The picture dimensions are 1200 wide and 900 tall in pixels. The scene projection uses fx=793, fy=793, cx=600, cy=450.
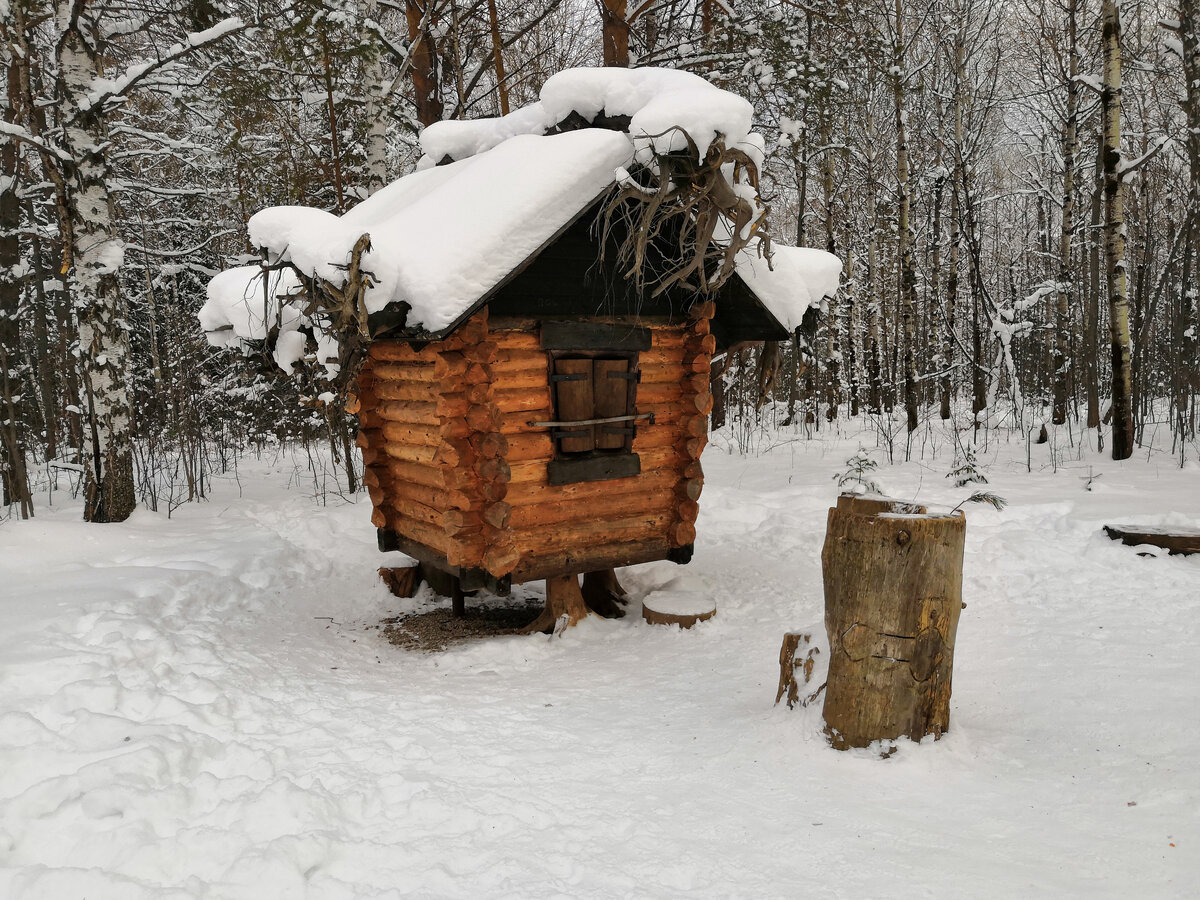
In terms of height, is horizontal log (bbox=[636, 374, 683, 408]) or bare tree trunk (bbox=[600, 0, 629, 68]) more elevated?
bare tree trunk (bbox=[600, 0, 629, 68])

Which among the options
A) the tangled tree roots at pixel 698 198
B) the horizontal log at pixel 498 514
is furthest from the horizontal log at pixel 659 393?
the horizontal log at pixel 498 514

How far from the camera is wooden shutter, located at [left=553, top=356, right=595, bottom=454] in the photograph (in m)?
5.91

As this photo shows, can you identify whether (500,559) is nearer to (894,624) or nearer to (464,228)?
(464,228)

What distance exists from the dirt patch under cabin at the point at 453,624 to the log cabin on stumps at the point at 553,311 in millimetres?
352

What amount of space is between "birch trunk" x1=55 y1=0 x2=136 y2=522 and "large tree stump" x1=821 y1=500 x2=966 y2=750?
696cm

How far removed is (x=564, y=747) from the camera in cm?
409

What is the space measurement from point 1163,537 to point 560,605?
4.78m

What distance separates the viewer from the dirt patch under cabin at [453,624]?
6070 mm

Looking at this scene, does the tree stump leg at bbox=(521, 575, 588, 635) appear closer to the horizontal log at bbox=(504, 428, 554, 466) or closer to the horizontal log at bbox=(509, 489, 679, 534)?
the horizontal log at bbox=(509, 489, 679, 534)

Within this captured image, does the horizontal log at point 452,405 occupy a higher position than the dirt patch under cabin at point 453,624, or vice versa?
the horizontal log at point 452,405

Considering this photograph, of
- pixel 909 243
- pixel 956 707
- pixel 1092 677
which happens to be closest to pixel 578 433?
pixel 956 707

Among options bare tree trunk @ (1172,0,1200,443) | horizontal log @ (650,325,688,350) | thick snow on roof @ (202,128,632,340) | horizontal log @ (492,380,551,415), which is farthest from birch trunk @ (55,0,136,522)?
bare tree trunk @ (1172,0,1200,443)

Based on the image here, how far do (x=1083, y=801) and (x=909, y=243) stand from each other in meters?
11.2

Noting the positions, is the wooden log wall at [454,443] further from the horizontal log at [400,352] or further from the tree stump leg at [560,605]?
the tree stump leg at [560,605]
